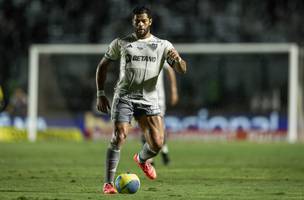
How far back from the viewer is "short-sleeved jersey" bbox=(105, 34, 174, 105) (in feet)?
40.2

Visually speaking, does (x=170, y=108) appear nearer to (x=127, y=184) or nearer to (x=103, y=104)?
(x=103, y=104)

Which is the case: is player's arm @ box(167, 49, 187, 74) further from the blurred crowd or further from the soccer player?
the blurred crowd

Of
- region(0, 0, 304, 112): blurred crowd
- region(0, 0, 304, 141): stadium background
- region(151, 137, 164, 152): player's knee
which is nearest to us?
region(151, 137, 164, 152): player's knee

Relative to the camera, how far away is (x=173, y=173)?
16.4 metres

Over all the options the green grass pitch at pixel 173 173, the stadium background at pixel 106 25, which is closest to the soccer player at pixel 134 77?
the green grass pitch at pixel 173 173

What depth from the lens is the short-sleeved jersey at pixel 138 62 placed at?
12.2 meters

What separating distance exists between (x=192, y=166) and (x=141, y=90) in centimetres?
640

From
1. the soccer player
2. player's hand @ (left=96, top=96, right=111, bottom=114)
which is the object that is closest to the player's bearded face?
the soccer player

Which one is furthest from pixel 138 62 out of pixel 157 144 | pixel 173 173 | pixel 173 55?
pixel 173 173

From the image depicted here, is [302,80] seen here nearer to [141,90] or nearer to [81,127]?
[81,127]

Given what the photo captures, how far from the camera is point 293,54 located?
31.8 meters

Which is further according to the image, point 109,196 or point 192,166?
point 192,166

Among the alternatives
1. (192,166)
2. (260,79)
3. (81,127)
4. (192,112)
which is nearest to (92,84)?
(81,127)

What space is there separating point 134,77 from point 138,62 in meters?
0.20
